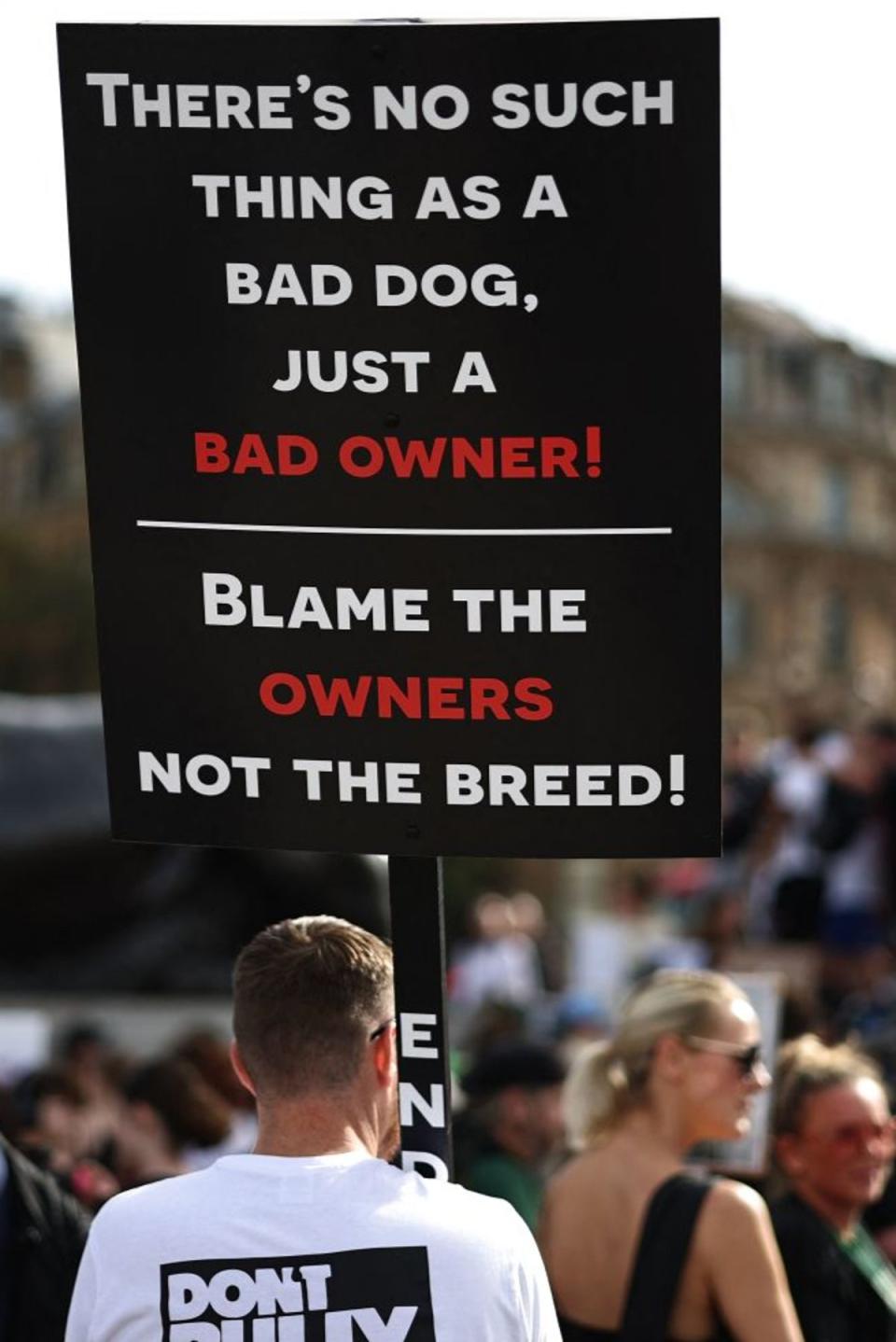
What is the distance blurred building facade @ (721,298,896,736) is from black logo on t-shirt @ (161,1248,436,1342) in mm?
65032

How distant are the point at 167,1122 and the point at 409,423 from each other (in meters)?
3.51

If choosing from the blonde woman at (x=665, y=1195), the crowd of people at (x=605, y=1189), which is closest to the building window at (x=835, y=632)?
the crowd of people at (x=605, y=1189)

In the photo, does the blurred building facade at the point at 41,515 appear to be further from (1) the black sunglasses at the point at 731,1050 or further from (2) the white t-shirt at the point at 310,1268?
(2) the white t-shirt at the point at 310,1268

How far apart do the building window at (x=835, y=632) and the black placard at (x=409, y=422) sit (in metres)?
69.2

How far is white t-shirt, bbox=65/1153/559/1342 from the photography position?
2.55 metres

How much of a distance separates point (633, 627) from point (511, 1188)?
3.07 meters

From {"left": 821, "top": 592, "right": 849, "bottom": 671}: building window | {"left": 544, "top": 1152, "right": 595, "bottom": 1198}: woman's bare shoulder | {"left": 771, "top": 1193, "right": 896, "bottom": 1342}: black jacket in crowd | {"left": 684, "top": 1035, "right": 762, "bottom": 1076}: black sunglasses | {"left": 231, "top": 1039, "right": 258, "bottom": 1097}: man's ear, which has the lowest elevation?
{"left": 821, "top": 592, "right": 849, "bottom": 671}: building window

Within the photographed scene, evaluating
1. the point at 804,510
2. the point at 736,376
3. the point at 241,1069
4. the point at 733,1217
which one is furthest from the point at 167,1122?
the point at 804,510

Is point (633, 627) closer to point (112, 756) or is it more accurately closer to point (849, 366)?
point (112, 756)

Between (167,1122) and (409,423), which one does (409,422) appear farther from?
(167,1122)

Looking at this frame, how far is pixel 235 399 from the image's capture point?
302cm

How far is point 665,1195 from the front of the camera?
146 inches

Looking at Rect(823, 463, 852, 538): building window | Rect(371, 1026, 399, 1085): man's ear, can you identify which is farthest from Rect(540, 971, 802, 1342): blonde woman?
Rect(823, 463, 852, 538): building window

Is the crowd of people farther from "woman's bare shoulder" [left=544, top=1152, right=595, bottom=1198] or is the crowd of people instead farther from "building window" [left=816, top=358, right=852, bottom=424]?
"building window" [left=816, top=358, right=852, bottom=424]
